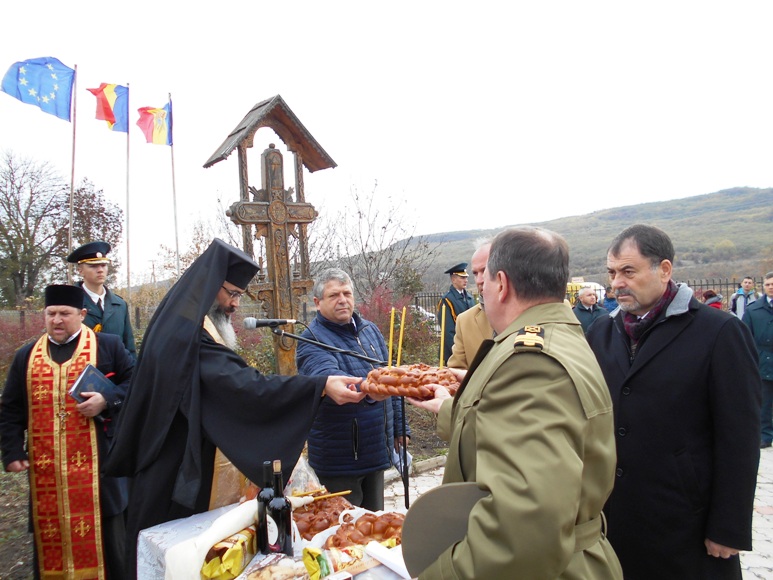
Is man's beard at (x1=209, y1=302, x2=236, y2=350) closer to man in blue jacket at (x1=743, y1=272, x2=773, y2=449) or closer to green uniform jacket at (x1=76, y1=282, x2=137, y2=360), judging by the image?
green uniform jacket at (x1=76, y1=282, x2=137, y2=360)

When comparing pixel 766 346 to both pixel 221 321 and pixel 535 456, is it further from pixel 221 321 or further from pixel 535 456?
pixel 535 456

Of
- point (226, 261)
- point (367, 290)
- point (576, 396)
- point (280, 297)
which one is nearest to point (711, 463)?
point (576, 396)

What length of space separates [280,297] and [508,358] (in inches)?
175


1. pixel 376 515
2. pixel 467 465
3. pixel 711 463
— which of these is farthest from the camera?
pixel 376 515

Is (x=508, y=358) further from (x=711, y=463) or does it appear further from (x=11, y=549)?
(x=11, y=549)

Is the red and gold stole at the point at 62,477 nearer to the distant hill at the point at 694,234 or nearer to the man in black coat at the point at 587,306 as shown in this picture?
the man in black coat at the point at 587,306

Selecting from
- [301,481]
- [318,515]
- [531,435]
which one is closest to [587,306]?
[301,481]

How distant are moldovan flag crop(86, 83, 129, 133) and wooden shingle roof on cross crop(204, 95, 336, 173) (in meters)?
9.59

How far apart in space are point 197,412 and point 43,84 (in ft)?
35.6

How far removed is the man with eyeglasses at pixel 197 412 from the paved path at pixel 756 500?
1.13m

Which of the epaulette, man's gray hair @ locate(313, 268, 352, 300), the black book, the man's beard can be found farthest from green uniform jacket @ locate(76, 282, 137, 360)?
the epaulette

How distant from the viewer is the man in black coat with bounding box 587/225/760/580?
238cm

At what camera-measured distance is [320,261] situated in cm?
1537

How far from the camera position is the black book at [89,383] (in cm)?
388
